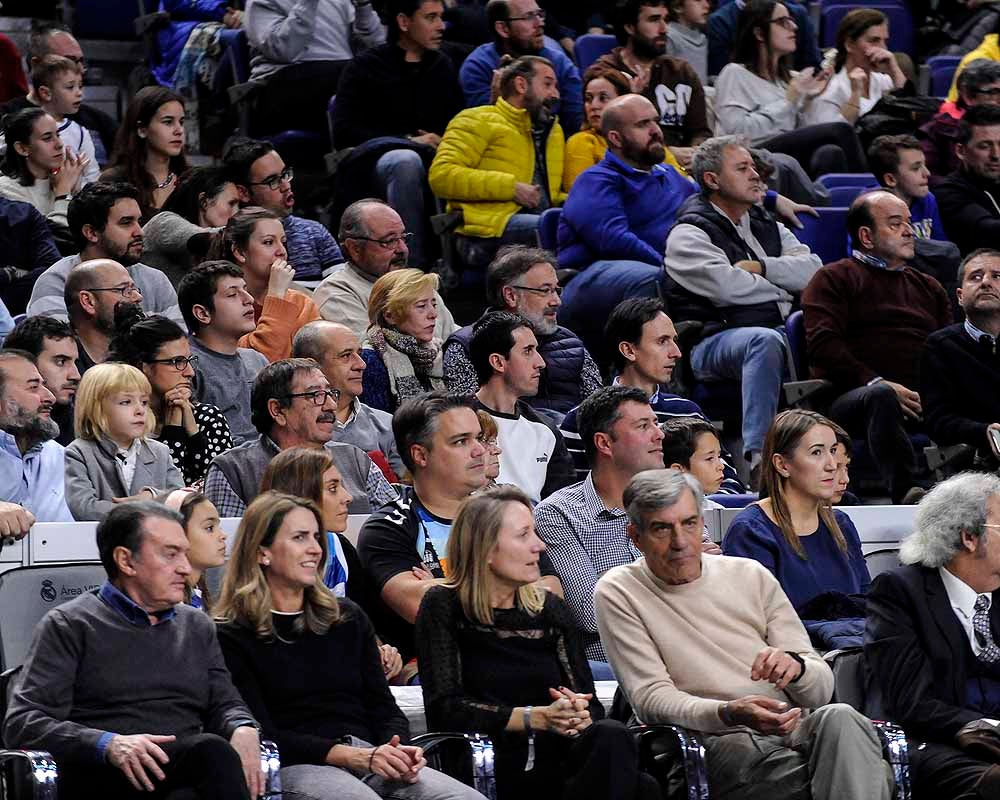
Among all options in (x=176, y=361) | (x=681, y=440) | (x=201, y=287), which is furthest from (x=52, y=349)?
(x=681, y=440)

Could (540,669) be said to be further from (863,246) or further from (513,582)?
(863,246)

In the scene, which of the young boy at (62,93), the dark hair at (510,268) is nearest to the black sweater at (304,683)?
the dark hair at (510,268)

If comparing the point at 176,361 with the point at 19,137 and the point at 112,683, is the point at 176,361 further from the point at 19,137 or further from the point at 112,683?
the point at 19,137

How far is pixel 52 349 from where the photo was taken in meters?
6.31

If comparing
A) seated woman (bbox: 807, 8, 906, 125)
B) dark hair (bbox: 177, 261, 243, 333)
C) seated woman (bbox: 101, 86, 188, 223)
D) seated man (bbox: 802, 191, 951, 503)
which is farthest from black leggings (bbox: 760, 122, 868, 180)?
dark hair (bbox: 177, 261, 243, 333)

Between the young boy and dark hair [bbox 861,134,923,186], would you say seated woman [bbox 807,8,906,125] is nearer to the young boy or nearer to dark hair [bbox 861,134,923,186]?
dark hair [bbox 861,134,923,186]

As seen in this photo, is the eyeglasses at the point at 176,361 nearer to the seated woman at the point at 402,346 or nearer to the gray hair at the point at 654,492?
the seated woman at the point at 402,346

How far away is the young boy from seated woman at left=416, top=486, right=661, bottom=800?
4207 millimetres

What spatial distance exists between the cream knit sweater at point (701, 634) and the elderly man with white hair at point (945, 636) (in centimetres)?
24

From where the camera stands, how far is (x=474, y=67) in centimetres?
956

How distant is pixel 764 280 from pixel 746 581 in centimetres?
305

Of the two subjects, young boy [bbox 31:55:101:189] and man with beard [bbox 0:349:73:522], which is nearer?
man with beard [bbox 0:349:73:522]

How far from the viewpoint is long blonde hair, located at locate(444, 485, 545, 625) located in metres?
5.09

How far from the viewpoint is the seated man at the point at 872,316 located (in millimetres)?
7746
